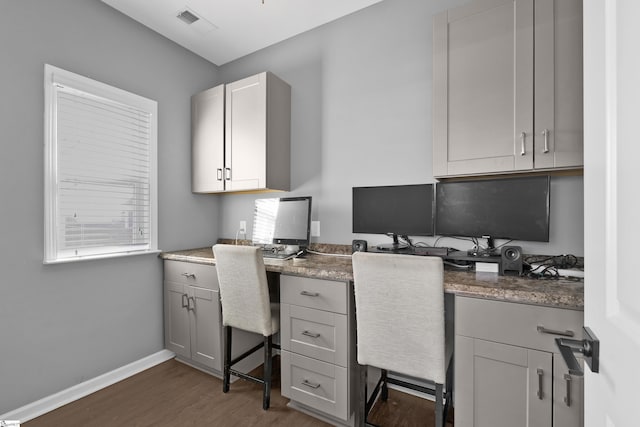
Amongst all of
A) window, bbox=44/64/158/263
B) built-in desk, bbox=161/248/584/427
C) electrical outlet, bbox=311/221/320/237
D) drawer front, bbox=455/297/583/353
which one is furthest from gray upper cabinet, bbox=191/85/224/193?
drawer front, bbox=455/297/583/353

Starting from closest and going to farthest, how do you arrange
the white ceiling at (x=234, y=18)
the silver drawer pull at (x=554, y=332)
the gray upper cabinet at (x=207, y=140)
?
the silver drawer pull at (x=554, y=332) → the white ceiling at (x=234, y=18) → the gray upper cabinet at (x=207, y=140)

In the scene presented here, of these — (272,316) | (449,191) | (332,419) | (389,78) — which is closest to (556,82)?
(449,191)

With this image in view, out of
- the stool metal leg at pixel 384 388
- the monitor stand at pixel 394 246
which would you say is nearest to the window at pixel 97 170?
the monitor stand at pixel 394 246

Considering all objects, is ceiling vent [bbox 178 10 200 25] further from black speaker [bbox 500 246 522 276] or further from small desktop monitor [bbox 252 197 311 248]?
black speaker [bbox 500 246 522 276]

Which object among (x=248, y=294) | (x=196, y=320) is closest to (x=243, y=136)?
(x=248, y=294)

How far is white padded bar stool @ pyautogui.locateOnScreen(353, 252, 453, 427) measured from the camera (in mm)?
1341

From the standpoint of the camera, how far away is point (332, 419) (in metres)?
1.78

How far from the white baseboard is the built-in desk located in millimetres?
1534

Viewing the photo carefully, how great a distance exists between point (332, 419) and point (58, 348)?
73.8 inches

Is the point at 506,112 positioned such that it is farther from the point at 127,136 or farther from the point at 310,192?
the point at 127,136

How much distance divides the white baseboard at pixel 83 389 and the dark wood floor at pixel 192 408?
4cm

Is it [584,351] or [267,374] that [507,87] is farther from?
[267,374]

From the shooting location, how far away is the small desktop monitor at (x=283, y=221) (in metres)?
2.36

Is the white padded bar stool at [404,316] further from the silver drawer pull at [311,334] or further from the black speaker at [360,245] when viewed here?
the black speaker at [360,245]
